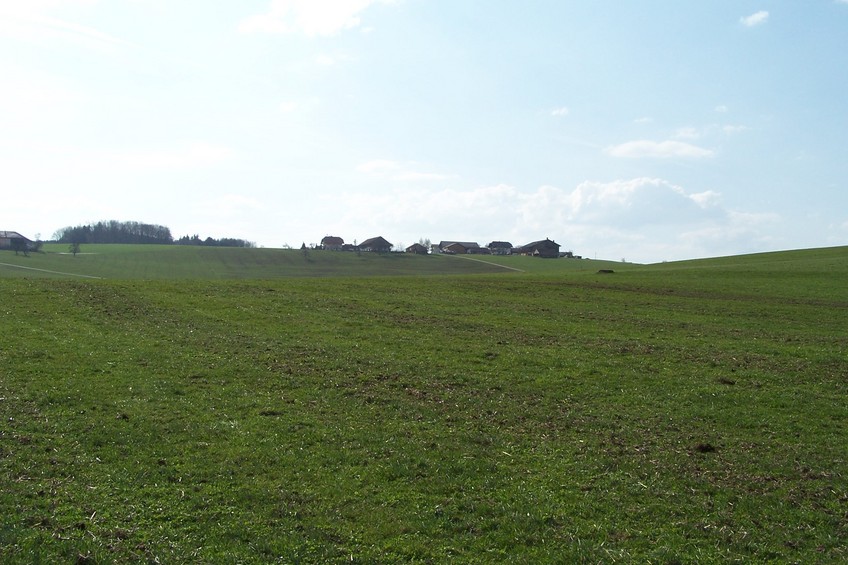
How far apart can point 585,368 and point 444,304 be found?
1653 centimetres

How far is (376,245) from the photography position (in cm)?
17562

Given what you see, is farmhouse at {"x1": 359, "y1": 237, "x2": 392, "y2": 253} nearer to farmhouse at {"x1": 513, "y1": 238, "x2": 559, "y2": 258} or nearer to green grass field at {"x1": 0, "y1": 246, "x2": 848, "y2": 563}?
farmhouse at {"x1": 513, "y1": 238, "x2": 559, "y2": 258}

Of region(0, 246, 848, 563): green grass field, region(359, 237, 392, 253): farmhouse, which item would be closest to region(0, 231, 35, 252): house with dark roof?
region(359, 237, 392, 253): farmhouse

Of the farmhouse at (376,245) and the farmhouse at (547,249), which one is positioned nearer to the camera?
the farmhouse at (547,249)

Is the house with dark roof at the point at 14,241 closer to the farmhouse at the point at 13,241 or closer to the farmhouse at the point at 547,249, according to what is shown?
the farmhouse at the point at 13,241

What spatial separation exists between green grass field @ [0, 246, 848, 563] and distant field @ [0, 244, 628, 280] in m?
66.3

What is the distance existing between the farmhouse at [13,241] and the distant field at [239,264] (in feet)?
→ 14.3

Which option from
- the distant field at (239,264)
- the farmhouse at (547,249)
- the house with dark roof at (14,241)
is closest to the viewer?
the distant field at (239,264)

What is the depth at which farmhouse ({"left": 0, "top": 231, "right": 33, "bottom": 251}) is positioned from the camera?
117m

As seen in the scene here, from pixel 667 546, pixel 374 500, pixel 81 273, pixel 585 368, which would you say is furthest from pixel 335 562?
pixel 81 273

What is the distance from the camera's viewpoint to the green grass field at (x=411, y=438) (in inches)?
377

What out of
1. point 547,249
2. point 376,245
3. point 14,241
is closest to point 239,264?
point 14,241

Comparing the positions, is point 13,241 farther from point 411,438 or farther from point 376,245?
point 411,438

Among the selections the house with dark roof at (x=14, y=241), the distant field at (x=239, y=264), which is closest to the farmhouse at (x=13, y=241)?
the house with dark roof at (x=14, y=241)
